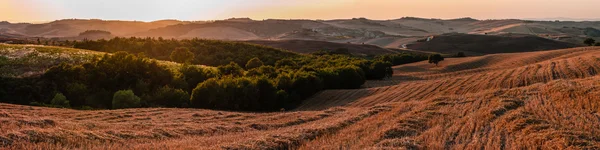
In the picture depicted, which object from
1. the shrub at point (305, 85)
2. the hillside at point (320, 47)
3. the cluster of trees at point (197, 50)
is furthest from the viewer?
the hillside at point (320, 47)

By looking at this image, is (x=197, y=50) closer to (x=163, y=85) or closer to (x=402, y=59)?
(x=402, y=59)

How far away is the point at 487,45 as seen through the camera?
13950cm

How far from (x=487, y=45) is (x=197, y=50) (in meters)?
92.9

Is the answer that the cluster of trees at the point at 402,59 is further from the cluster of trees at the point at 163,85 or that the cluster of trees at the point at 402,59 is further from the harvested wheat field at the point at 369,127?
the harvested wheat field at the point at 369,127

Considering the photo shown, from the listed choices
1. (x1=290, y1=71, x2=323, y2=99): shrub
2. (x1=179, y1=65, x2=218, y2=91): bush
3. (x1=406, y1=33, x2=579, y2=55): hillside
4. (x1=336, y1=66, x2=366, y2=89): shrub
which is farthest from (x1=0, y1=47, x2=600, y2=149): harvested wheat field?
(x1=406, y1=33, x2=579, y2=55): hillside

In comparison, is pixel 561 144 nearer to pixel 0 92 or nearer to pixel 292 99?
pixel 292 99

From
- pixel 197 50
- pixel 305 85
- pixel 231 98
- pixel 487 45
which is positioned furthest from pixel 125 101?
pixel 487 45

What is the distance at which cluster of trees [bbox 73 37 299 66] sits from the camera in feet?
297

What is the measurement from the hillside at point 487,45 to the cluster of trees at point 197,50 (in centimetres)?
5867

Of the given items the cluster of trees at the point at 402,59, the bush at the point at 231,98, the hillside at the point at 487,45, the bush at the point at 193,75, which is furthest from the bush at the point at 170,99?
the hillside at the point at 487,45

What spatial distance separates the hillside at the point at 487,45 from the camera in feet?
426

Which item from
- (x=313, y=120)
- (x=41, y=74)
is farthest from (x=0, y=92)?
(x=313, y=120)

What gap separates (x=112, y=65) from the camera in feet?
163

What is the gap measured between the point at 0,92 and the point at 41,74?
6.50m
